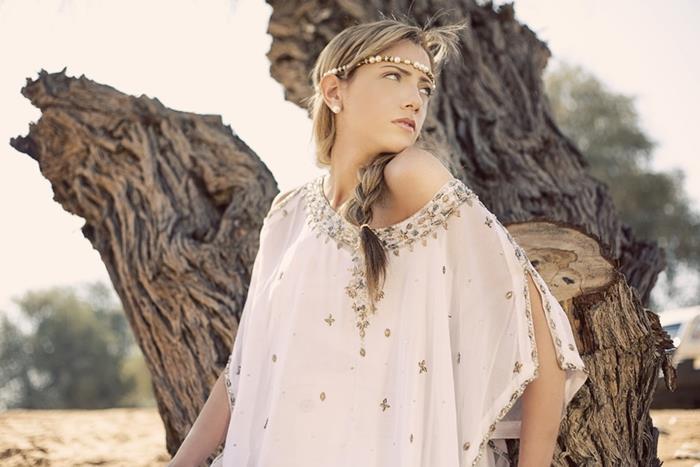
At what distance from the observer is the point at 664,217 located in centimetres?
2277

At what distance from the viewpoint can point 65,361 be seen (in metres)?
23.1

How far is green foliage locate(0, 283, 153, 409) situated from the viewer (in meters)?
22.3

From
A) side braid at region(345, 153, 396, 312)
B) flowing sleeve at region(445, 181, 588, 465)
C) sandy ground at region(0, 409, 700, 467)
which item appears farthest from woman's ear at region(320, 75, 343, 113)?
sandy ground at region(0, 409, 700, 467)

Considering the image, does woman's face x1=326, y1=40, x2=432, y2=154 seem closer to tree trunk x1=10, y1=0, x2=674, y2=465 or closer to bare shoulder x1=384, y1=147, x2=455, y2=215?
bare shoulder x1=384, y1=147, x2=455, y2=215

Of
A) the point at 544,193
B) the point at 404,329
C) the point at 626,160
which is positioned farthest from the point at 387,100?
the point at 626,160

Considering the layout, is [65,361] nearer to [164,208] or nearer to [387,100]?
[164,208]

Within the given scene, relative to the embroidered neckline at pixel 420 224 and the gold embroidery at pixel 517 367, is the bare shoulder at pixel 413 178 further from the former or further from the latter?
the gold embroidery at pixel 517 367

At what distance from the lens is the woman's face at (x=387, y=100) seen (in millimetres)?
2172

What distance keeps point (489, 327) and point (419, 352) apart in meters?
0.18

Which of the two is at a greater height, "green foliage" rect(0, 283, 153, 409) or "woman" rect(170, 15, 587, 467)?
"green foliage" rect(0, 283, 153, 409)

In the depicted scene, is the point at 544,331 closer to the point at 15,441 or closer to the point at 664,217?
the point at 15,441

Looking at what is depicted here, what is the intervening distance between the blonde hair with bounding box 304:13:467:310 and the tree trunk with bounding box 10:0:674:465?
2.23 ft

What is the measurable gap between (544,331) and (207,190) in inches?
83.9

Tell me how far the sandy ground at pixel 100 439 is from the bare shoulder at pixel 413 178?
2458 mm
